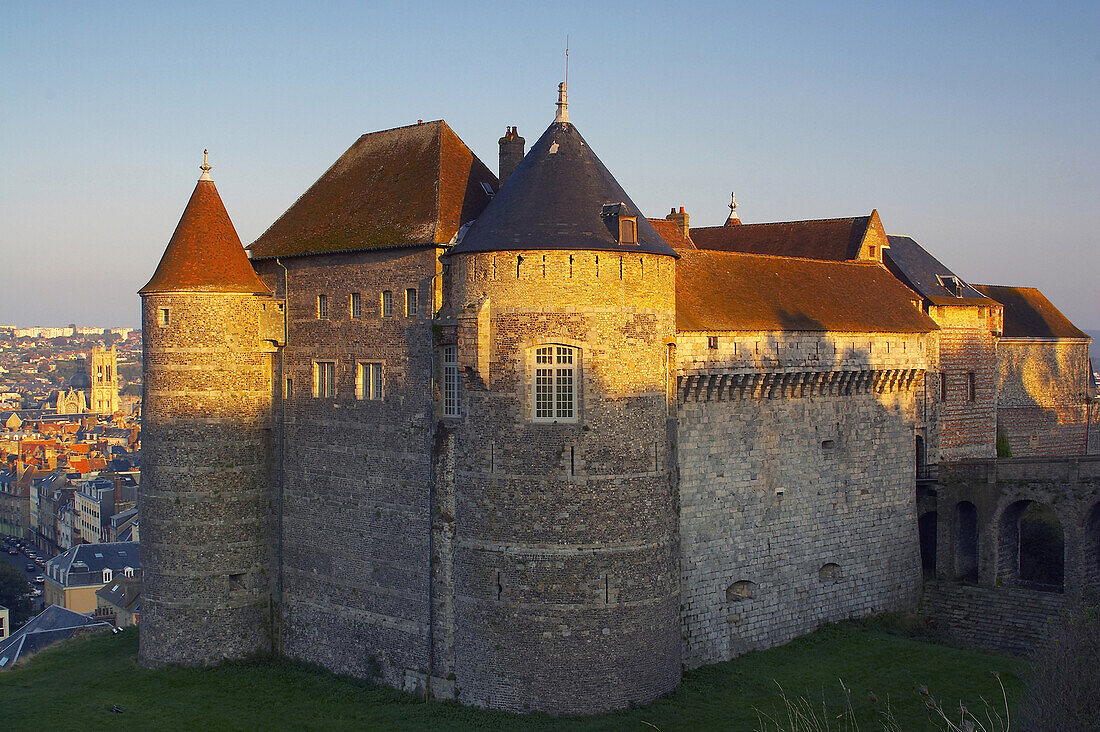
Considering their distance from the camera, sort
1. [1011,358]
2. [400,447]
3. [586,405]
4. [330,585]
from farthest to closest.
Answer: [1011,358], [330,585], [400,447], [586,405]

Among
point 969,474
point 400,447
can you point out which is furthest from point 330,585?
point 969,474

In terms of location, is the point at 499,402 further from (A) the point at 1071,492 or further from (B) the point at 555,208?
(A) the point at 1071,492

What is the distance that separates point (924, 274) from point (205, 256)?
24310 millimetres

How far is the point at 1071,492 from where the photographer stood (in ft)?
107

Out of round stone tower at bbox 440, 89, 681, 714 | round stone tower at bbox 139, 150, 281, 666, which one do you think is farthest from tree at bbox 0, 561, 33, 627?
round stone tower at bbox 440, 89, 681, 714

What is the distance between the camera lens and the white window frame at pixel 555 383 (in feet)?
83.8

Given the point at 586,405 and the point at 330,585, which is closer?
the point at 586,405

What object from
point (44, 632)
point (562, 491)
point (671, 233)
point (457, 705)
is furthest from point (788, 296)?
point (44, 632)

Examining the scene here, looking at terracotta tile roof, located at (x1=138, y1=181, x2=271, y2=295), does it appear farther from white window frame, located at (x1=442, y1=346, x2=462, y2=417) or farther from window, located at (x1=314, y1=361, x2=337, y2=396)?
white window frame, located at (x1=442, y1=346, x2=462, y2=417)

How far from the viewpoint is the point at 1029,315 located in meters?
51.2

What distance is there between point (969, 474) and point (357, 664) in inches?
755

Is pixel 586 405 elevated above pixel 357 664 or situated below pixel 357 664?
above

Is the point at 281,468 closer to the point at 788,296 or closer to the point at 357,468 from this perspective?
the point at 357,468

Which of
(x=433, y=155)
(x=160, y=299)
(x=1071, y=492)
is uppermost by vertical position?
(x=433, y=155)
